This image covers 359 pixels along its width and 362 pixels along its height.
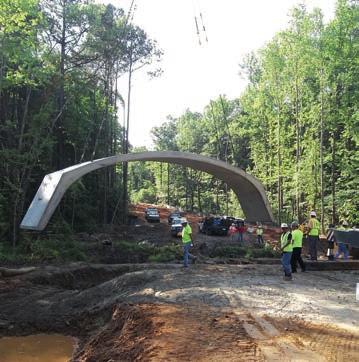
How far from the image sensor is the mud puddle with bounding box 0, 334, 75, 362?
10.0 m

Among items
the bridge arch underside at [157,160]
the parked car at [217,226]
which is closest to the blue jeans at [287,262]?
the bridge arch underside at [157,160]

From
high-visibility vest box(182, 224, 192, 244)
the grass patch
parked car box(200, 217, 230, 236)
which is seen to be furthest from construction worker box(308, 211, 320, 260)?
parked car box(200, 217, 230, 236)

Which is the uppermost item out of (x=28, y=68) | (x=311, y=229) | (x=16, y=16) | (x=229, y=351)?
(x=16, y=16)

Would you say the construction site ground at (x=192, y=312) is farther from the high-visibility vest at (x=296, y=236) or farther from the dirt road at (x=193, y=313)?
the high-visibility vest at (x=296, y=236)

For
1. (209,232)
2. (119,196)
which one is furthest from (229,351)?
(119,196)

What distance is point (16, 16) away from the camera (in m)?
21.7

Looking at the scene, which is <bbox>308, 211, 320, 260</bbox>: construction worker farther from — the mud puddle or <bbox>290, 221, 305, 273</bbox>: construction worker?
the mud puddle

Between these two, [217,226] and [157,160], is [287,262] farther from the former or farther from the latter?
[217,226]

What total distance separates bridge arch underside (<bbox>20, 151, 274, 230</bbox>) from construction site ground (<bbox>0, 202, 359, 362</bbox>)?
13.3ft

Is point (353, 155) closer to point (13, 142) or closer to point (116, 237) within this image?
point (116, 237)

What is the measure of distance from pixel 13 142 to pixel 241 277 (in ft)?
59.3

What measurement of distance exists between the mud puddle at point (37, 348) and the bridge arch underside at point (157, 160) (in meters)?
8.85

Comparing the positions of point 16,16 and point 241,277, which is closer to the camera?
point 241,277

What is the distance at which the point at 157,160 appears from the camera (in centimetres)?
2644
